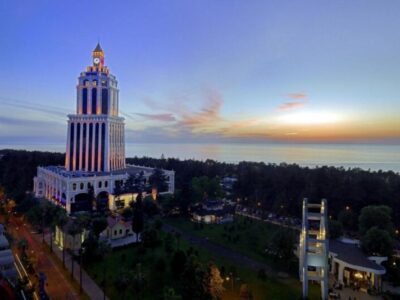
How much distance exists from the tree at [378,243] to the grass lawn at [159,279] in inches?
308

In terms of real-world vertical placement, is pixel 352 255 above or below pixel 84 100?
below

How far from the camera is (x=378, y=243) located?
29.7 m

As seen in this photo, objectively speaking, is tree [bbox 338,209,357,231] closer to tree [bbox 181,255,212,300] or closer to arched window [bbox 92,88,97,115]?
tree [bbox 181,255,212,300]

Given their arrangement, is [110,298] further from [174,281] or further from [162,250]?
[162,250]

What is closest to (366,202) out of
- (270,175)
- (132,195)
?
(270,175)

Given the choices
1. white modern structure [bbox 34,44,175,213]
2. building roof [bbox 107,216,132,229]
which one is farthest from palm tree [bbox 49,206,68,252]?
white modern structure [bbox 34,44,175,213]

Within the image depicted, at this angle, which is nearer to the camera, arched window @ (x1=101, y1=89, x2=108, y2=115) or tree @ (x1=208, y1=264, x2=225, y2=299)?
tree @ (x1=208, y1=264, x2=225, y2=299)

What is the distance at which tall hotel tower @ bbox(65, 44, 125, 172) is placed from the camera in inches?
2426

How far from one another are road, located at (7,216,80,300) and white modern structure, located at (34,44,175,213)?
48.7 feet

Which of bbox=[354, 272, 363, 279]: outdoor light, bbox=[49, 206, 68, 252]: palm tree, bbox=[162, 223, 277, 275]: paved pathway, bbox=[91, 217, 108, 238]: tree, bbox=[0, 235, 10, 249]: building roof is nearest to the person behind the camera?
bbox=[354, 272, 363, 279]: outdoor light

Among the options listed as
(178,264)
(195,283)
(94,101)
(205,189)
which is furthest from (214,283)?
(94,101)

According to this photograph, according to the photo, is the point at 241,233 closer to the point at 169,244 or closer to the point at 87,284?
the point at 169,244

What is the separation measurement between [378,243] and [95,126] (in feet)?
166

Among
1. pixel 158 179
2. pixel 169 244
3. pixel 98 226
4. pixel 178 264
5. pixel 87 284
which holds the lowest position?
pixel 87 284
